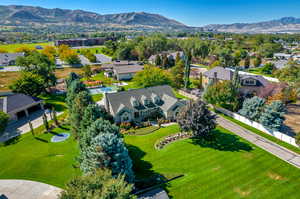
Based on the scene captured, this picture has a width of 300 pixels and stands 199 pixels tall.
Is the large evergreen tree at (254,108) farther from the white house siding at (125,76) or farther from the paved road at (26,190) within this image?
the white house siding at (125,76)

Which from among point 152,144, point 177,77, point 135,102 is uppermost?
point 177,77

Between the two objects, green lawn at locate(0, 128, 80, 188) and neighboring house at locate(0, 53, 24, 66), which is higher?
neighboring house at locate(0, 53, 24, 66)

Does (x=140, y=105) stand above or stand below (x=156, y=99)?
below

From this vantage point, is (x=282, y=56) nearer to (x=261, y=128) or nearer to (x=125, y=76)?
(x=125, y=76)

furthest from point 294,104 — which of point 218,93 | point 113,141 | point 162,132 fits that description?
point 113,141

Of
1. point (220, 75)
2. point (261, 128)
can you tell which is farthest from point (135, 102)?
point (220, 75)

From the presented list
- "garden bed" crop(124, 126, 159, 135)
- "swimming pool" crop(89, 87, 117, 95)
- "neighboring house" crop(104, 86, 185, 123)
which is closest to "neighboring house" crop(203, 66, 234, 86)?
"neighboring house" crop(104, 86, 185, 123)

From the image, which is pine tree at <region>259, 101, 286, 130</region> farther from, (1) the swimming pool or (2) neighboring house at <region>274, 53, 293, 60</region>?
(2) neighboring house at <region>274, 53, 293, 60</region>
